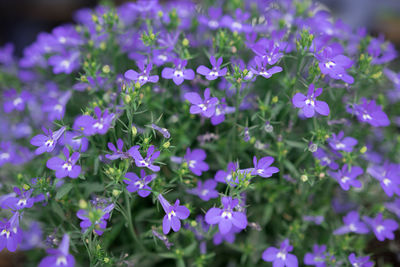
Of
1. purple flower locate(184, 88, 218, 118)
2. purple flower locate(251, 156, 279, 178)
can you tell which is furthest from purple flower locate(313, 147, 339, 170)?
purple flower locate(184, 88, 218, 118)

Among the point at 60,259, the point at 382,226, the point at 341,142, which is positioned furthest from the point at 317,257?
the point at 60,259

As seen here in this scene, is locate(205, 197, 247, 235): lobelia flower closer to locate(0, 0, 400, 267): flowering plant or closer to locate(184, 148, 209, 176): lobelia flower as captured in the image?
locate(0, 0, 400, 267): flowering plant

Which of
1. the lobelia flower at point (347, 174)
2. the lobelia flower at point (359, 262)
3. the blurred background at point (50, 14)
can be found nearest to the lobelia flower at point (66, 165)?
the lobelia flower at point (347, 174)

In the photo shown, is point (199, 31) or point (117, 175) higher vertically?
point (199, 31)

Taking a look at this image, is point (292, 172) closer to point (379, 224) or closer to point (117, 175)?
point (379, 224)

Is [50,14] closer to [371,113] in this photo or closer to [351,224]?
[371,113]

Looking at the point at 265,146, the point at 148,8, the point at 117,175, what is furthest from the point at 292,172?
the point at 148,8

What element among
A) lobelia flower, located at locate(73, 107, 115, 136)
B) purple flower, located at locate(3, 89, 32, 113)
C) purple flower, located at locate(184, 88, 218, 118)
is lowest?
purple flower, located at locate(3, 89, 32, 113)
